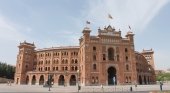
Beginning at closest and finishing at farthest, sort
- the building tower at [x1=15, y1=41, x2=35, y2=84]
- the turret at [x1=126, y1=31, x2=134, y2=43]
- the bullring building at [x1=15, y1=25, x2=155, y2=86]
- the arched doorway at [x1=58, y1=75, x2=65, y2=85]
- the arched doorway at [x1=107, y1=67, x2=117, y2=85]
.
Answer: the bullring building at [x1=15, y1=25, x2=155, y2=86] < the arched doorway at [x1=107, y1=67, x2=117, y2=85] < the turret at [x1=126, y1=31, x2=134, y2=43] < the arched doorway at [x1=58, y1=75, x2=65, y2=85] < the building tower at [x1=15, y1=41, x2=35, y2=84]

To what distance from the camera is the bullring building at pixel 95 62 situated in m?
71.3

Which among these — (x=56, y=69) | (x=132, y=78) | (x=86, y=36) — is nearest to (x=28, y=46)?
(x=56, y=69)

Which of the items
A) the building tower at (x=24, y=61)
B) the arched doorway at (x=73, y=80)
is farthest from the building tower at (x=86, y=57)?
the building tower at (x=24, y=61)

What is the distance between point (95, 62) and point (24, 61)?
37.8 metres

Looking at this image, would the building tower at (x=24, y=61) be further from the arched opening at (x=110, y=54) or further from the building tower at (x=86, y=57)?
the arched opening at (x=110, y=54)

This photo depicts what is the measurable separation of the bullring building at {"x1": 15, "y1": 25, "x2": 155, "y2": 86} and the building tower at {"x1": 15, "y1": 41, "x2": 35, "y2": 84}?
16.8 inches

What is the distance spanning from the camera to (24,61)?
93812 millimetres

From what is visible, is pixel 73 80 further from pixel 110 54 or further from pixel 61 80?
pixel 110 54

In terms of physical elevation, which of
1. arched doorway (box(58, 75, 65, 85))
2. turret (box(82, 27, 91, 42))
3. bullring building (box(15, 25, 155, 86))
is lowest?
arched doorway (box(58, 75, 65, 85))

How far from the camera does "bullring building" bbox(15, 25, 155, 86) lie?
2808 inches

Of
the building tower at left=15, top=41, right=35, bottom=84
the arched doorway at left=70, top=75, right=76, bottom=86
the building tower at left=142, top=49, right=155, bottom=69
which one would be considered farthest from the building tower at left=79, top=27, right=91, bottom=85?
the building tower at left=142, top=49, right=155, bottom=69

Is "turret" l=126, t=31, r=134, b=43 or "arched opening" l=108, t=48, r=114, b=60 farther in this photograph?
"turret" l=126, t=31, r=134, b=43

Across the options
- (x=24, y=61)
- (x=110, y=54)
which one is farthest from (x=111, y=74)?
(x=24, y=61)

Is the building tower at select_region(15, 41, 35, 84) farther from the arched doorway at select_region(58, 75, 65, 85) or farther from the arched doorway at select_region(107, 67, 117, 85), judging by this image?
the arched doorway at select_region(107, 67, 117, 85)
